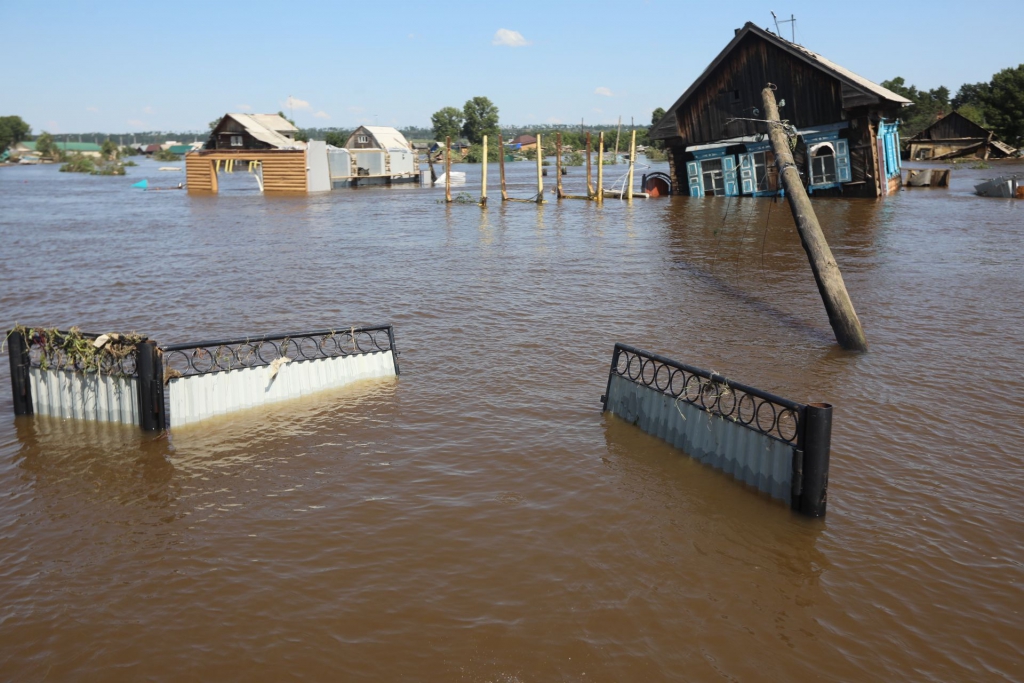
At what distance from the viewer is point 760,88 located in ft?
99.2

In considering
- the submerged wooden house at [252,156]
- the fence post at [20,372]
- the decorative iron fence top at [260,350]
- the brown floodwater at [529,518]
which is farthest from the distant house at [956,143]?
the fence post at [20,372]

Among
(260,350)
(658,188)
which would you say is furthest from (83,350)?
(658,188)

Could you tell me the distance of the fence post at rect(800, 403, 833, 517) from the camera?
6.09m

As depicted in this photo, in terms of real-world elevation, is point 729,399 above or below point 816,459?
below

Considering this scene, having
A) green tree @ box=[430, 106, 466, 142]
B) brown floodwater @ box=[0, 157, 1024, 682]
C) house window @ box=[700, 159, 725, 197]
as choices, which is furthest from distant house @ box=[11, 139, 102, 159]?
brown floodwater @ box=[0, 157, 1024, 682]

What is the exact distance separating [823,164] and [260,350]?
25554 millimetres

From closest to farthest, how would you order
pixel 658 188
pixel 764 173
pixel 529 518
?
pixel 529 518, pixel 764 173, pixel 658 188

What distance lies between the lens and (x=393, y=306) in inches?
606

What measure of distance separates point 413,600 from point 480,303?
1046 cm

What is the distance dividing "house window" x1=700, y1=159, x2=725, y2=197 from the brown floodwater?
19245 millimetres

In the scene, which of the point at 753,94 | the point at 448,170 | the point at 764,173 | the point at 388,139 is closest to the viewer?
the point at 753,94

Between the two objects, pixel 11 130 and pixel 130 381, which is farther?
pixel 11 130

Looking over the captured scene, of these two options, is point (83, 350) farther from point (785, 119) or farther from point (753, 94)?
point (753, 94)

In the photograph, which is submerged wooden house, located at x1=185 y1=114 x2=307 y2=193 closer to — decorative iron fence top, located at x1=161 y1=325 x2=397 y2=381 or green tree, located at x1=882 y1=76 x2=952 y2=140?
decorative iron fence top, located at x1=161 y1=325 x2=397 y2=381
